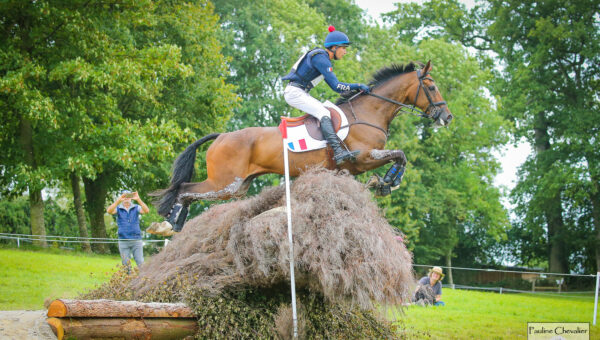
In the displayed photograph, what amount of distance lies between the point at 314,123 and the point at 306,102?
0.92 feet

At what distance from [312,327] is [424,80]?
11.5 feet

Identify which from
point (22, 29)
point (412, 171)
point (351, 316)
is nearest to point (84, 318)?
point (351, 316)

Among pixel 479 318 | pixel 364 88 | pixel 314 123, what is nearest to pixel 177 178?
pixel 314 123

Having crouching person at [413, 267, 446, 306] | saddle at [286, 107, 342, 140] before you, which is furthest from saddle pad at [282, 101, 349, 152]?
crouching person at [413, 267, 446, 306]

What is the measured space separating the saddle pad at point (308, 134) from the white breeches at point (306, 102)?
0.42ft

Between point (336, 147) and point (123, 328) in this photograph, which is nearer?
point (123, 328)

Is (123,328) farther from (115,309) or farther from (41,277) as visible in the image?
(41,277)

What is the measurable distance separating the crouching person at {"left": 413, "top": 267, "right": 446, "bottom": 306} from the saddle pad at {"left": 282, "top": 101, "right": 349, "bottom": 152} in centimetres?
473

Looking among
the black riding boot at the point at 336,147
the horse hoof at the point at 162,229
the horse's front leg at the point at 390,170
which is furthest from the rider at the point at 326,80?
the horse hoof at the point at 162,229

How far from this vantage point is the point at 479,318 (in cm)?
953

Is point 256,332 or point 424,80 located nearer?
point 256,332

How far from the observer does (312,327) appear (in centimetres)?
550

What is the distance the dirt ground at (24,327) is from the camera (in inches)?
174

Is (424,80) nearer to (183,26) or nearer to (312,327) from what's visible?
(312,327)
